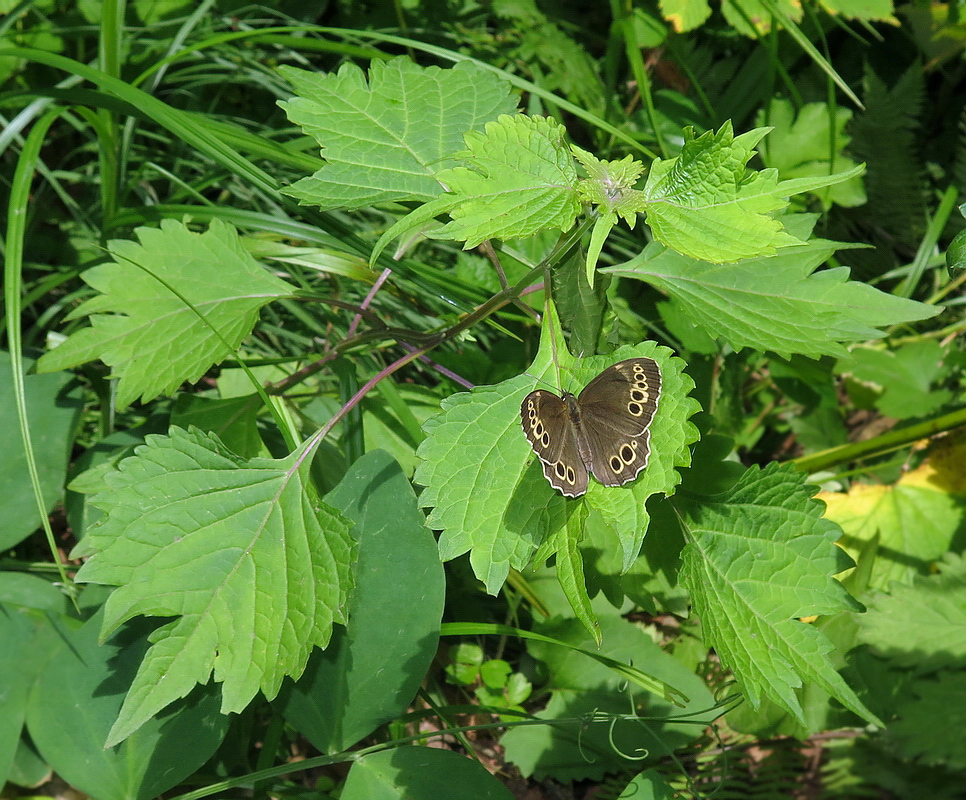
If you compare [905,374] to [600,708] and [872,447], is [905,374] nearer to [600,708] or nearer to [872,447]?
[872,447]

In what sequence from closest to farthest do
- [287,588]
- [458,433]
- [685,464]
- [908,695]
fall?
1. [685,464]
2. [458,433]
3. [287,588]
4. [908,695]

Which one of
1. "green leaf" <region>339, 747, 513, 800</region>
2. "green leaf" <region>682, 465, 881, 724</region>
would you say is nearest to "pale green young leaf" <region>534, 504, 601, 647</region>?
"green leaf" <region>682, 465, 881, 724</region>

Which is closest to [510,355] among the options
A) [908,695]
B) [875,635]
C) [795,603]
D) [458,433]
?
[458,433]

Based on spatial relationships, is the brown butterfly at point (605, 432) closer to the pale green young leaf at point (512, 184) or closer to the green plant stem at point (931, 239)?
the pale green young leaf at point (512, 184)

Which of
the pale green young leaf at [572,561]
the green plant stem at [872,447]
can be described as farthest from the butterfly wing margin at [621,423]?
the green plant stem at [872,447]

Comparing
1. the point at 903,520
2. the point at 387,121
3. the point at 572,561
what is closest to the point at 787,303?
the point at 572,561

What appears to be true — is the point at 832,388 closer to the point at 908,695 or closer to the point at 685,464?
the point at 908,695

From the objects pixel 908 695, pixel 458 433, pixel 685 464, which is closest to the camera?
pixel 685 464
